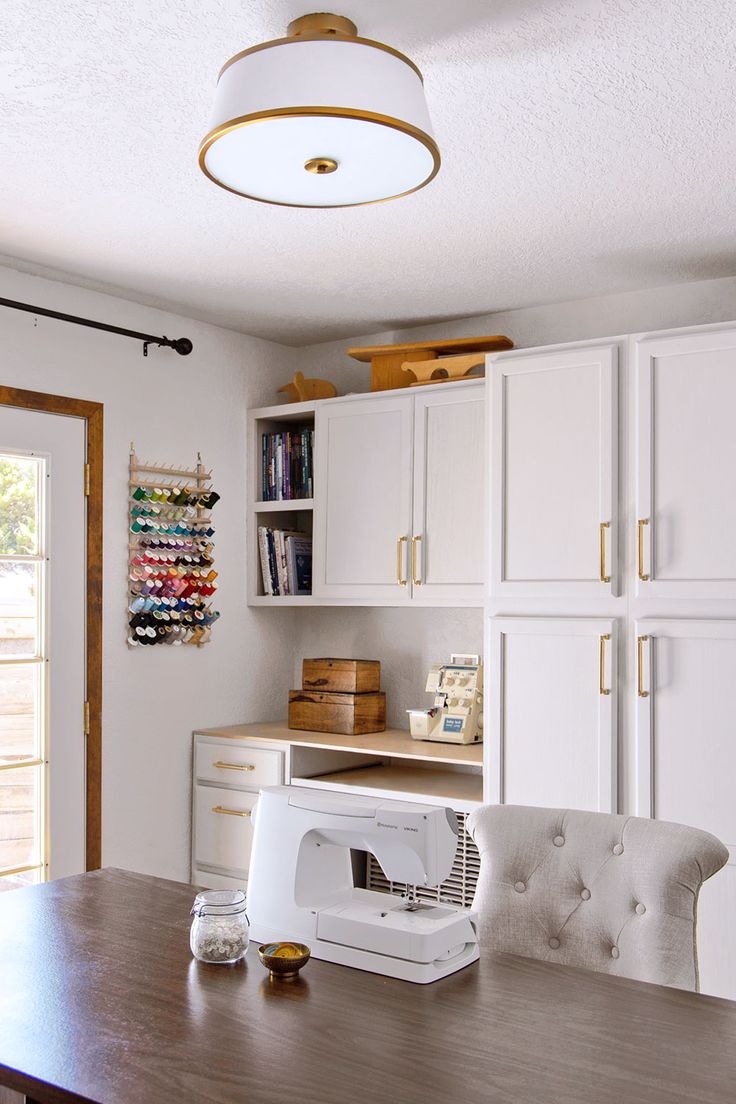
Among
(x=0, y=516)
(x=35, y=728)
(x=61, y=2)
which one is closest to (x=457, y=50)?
(x=61, y=2)

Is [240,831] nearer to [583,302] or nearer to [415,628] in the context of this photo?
[415,628]

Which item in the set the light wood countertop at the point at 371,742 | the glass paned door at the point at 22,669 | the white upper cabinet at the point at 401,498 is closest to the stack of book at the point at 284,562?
the white upper cabinet at the point at 401,498

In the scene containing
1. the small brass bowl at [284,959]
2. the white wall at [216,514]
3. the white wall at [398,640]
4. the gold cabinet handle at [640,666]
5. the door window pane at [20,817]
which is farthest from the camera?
the white wall at [398,640]

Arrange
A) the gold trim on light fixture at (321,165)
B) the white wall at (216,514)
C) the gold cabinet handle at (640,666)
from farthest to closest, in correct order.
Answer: the white wall at (216,514)
the gold cabinet handle at (640,666)
the gold trim on light fixture at (321,165)

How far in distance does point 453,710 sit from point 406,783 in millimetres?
317

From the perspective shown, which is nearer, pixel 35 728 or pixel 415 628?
pixel 35 728

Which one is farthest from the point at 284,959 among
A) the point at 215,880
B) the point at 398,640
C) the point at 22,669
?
the point at 398,640

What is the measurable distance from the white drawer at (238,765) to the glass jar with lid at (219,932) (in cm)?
206

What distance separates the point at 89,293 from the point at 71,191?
926 mm

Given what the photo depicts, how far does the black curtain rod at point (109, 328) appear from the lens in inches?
135

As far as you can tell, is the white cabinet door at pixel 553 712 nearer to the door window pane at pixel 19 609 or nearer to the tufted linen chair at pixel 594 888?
the tufted linen chair at pixel 594 888

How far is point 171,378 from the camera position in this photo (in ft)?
13.3

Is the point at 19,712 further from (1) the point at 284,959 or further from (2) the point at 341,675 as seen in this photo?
(1) the point at 284,959

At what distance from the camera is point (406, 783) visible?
3783 mm
